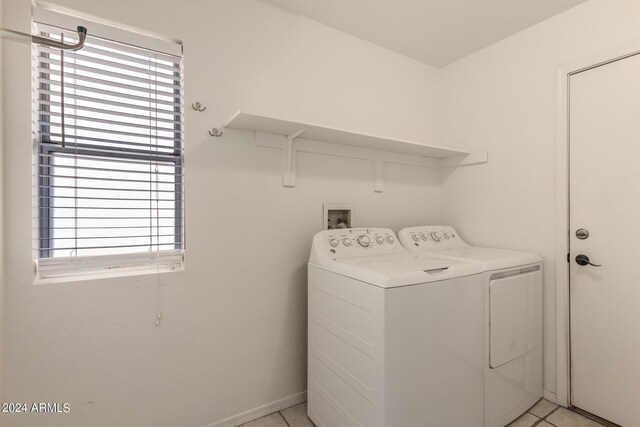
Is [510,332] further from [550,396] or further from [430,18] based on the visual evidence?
[430,18]

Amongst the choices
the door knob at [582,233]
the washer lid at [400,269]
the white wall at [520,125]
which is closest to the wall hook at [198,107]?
the washer lid at [400,269]

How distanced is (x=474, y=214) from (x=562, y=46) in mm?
1198

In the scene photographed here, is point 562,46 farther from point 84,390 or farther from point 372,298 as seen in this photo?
point 84,390

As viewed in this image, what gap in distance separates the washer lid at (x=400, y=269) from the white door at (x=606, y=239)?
2.78 feet

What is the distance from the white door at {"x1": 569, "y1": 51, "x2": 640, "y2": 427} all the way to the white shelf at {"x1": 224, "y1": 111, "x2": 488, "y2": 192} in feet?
2.07

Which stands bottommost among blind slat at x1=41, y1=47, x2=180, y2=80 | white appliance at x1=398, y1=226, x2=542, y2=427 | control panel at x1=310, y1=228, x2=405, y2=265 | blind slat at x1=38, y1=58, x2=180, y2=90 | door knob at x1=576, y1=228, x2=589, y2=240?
white appliance at x1=398, y1=226, x2=542, y2=427

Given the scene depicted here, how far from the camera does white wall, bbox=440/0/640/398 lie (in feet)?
5.72

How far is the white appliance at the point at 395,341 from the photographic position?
1197mm

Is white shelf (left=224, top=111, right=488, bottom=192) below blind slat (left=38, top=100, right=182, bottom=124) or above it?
below

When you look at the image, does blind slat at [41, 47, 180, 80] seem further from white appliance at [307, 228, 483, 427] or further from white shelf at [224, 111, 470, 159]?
white appliance at [307, 228, 483, 427]

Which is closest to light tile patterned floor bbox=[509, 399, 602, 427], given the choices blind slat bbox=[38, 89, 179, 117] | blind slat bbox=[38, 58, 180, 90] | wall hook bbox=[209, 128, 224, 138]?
wall hook bbox=[209, 128, 224, 138]

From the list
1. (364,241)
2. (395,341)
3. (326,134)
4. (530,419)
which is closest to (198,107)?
(326,134)

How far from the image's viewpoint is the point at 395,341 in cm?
119

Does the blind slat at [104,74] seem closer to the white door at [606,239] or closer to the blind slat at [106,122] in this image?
the blind slat at [106,122]
